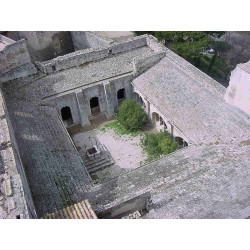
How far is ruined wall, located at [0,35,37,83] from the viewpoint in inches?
968

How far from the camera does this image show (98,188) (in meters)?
17.6

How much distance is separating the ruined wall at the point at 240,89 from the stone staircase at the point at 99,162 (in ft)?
28.3

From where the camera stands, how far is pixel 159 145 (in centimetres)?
2236

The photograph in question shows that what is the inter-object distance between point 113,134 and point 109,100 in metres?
2.78

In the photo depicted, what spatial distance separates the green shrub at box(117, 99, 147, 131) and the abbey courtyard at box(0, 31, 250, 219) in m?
0.62

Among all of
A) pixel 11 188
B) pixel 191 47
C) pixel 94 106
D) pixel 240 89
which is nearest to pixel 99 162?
pixel 94 106

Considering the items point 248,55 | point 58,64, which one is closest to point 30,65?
point 58,64

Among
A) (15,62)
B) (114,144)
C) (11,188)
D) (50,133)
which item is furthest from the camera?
(15,62)

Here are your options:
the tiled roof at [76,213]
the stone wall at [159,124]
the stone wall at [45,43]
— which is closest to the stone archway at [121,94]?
the stone wall at [159,124]

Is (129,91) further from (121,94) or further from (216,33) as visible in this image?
(216,33)

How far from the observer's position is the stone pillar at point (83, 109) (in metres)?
25.0

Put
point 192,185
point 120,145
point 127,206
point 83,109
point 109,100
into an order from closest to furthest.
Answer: point 127,206, point 192,185, point 120,145, point 83,109, point 109,100

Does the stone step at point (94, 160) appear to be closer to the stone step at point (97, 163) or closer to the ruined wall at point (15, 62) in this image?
the stone step at point (97, 163)

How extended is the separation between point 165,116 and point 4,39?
14.6m
